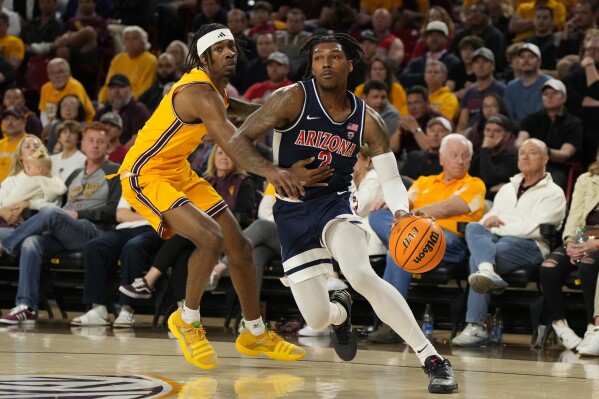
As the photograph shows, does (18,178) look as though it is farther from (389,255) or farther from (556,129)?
(556,129)

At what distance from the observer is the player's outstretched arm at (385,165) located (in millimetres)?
5039

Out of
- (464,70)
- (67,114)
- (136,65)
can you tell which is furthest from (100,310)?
(464,70)

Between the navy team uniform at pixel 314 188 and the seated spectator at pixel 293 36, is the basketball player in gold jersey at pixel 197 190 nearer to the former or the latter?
the navy team uniform at pixel 314 188

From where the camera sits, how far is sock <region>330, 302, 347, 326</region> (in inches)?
208

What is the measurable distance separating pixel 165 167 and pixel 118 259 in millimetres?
2942

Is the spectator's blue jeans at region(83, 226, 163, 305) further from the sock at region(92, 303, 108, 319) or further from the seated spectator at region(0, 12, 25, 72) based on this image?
the seated spectator at region(0, 12, 25, 72)

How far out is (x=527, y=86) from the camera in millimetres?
9555

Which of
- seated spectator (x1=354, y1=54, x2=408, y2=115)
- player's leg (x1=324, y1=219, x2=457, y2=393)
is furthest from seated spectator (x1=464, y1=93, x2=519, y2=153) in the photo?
player's leg (x1=324, y1=219, x2=457, y2=393)

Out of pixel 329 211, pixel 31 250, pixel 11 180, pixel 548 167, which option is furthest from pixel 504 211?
pixel 11 180

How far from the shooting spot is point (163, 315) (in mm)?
8828

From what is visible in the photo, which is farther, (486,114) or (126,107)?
(126,107)

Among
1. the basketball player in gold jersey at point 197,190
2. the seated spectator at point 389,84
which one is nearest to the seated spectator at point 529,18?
the seated spectator at point 389,84

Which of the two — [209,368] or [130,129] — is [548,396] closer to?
[209,368]

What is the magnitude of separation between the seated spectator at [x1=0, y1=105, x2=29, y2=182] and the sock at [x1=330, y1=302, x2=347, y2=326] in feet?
18.6
